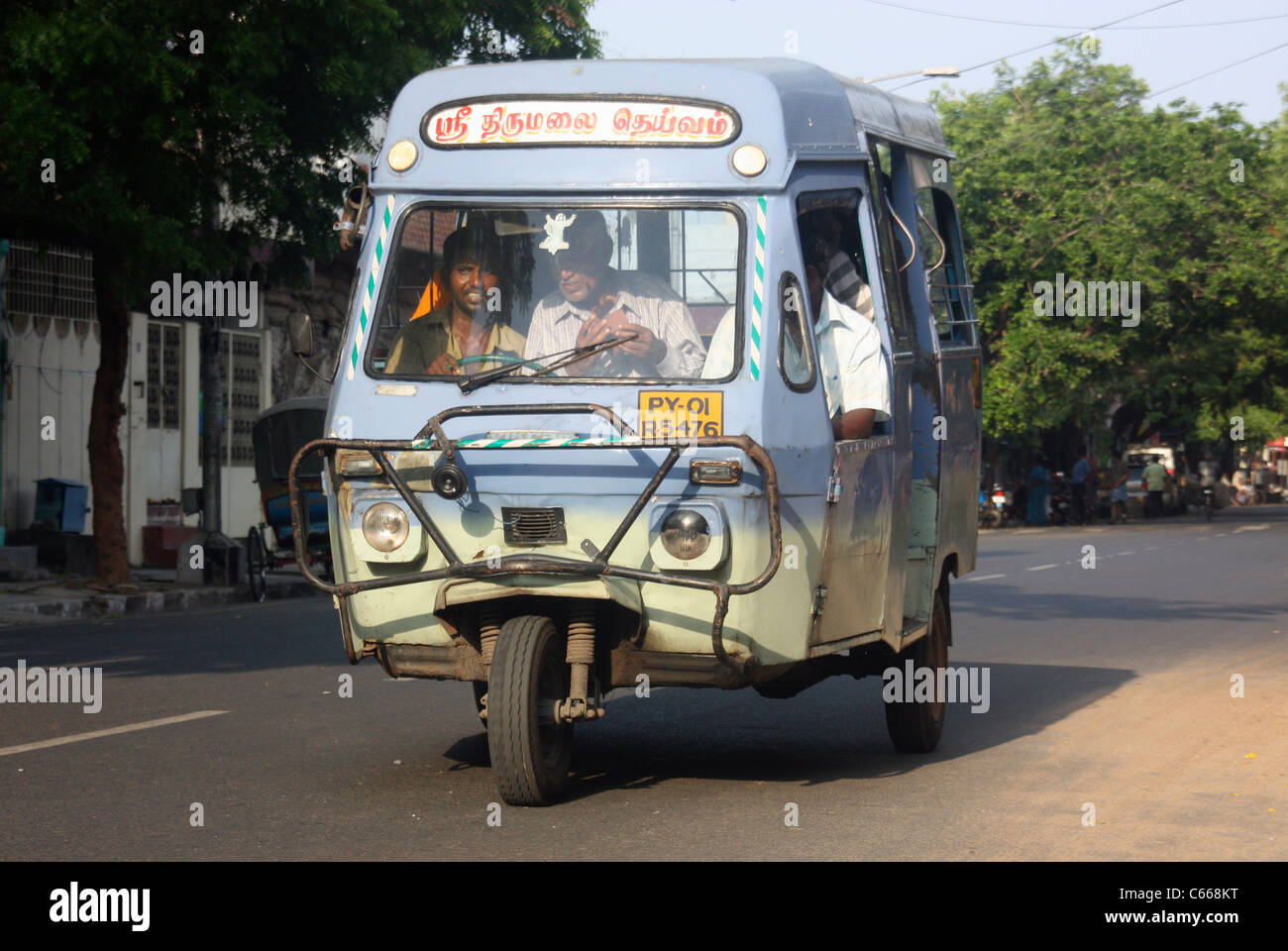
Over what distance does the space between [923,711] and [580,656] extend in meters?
2.29

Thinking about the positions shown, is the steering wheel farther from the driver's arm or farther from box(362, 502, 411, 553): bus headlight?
the driver's arm

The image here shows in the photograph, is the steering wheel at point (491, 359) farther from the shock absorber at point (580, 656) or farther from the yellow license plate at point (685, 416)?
the shock absorber at point (580, 656)

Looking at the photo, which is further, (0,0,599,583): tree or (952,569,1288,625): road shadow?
(952,569,1288,625): road shadow

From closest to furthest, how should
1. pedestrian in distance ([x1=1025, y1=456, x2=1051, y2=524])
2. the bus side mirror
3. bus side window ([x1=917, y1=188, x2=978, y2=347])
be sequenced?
1. the bus side mirror
2. bus side window ([x1=917, y1=188, x2=978, y2=347])
3. pedestrian in distance ([x1=1025, y1=456, x2=1051, y2=524])

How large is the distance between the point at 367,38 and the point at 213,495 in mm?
5278

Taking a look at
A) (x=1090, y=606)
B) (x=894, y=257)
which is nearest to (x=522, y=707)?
(x=894, y=257)

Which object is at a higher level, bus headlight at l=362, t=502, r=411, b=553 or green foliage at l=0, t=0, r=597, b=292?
green foliage at l=0, t=0, r=597, b=292

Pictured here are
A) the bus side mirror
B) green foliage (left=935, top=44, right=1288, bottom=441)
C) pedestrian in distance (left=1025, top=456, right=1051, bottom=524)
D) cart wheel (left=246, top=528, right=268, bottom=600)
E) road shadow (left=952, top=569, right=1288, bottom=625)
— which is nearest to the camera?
the bus side mirror

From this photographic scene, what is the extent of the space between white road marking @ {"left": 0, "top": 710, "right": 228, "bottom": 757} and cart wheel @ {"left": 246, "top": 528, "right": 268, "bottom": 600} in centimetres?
924

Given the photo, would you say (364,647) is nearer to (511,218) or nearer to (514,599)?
(514,599)

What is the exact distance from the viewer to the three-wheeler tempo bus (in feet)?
22.0

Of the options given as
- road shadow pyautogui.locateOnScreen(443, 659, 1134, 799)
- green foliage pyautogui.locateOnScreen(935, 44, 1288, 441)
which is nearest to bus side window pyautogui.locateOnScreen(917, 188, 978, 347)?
road shadow pyautogui.locateOnScreen(443, 659, 1134, 799)

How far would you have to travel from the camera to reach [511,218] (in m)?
7.25

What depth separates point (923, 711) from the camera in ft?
27.8
